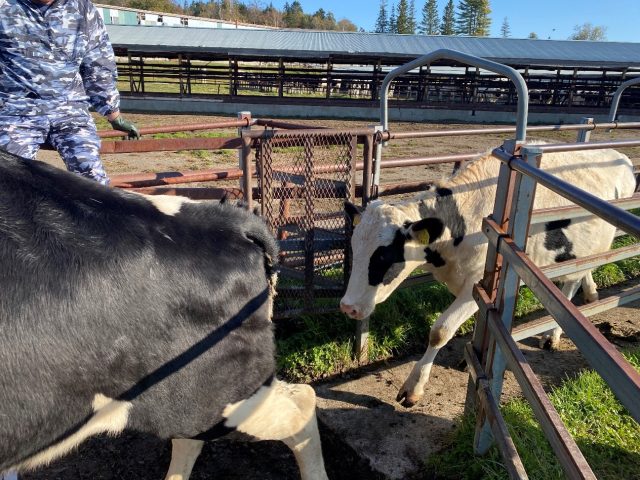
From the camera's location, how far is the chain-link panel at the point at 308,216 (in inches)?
129

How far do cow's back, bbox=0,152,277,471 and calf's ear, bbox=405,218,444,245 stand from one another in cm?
134

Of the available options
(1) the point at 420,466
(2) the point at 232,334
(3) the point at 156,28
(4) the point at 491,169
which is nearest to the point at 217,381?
(2) the point at 232,334

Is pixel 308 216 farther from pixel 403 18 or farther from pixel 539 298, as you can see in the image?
pixel 403 18

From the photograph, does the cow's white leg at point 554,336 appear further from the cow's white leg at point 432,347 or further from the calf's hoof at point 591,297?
the cow's white leg at point 432,347

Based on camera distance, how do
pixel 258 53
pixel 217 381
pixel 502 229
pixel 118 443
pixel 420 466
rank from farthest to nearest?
1. pixel 258 53
2. pixel 118 443
3. pixel 420 466
4. pixel 502 229
5. pixel 217 381

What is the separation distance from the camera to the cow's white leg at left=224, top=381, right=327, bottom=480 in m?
2.03

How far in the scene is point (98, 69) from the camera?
122 inches

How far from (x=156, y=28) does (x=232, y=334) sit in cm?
2965

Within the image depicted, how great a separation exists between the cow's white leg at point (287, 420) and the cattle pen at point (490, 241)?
0.77m

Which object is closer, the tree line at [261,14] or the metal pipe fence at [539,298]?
the metal pipe fence at [539,298]

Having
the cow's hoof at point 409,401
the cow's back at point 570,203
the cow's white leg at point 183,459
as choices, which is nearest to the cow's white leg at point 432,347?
the cow's hoof at point 409,401

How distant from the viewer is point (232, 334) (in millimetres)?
1869

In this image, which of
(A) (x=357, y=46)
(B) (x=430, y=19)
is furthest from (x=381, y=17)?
(A) (x=357, y=46)

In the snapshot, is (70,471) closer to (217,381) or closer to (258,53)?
(217,381)
